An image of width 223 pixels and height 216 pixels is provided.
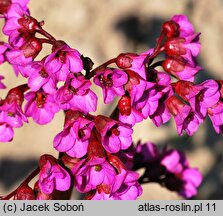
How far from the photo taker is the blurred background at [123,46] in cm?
266

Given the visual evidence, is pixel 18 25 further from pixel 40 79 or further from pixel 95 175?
pixel 95 175

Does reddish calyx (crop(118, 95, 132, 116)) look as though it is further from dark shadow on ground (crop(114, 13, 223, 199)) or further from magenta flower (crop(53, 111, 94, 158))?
dark shadow on ground (crop(114, 13, 223, 199))

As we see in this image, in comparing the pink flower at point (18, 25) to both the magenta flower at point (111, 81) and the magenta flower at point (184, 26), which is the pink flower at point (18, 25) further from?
the magenta flower at point (184, 26)

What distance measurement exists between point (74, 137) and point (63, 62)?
17 centimetres

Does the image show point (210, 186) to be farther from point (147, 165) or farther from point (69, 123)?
point (69, 123)

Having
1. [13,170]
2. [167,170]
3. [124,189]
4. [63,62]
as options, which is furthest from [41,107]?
[13,170]

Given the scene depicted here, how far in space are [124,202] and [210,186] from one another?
1888 mm

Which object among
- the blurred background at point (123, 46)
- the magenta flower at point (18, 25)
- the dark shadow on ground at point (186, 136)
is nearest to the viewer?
the magenta flower at point (18, 25)

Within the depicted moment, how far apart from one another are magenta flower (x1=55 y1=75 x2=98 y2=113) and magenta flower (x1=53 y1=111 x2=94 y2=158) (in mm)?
28

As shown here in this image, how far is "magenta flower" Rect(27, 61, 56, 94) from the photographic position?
1271 mm

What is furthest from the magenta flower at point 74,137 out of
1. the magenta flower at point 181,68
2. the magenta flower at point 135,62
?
the magenta flower at point 181,68

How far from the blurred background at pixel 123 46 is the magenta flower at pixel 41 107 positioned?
47.1 inches

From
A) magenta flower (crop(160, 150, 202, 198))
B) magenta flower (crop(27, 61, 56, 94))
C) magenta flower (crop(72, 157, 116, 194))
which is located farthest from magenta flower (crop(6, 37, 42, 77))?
magenta flower (crop(160, 150, 202, 198))

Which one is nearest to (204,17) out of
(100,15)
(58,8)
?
(100,15)
